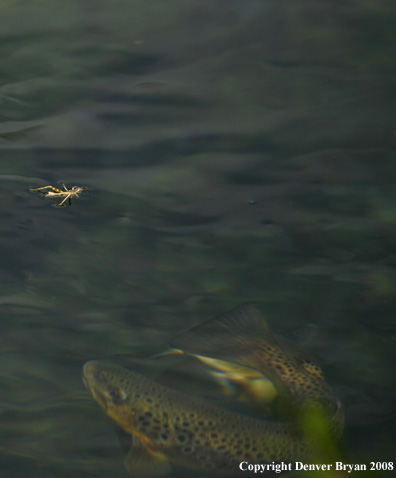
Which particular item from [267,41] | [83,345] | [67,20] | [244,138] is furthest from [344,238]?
[67,20]

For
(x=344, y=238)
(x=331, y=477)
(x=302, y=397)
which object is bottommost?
(x=331, y=477)

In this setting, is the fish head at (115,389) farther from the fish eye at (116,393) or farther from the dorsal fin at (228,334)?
the dorsal fin at (228,334)

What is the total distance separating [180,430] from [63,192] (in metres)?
1.78

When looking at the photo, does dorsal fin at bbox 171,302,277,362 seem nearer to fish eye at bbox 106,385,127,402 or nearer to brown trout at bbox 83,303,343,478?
brown trout at bbox 83,303,343,478

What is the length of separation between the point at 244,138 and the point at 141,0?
119 cm

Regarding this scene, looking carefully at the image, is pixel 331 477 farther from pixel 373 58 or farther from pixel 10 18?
pixel 10 18

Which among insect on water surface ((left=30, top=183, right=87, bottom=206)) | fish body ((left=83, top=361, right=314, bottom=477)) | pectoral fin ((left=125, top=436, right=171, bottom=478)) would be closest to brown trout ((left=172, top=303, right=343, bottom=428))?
fish body ((left=83, top=361, right=314, bottom=477))

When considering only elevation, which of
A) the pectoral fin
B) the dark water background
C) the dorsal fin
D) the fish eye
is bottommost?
A: the pectoral fin

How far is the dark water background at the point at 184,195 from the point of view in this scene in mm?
3500

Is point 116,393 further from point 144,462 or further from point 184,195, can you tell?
point 184,195

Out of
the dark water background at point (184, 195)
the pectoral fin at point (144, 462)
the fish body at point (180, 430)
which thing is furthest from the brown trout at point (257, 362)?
the pectoral fin at point (144, 462)

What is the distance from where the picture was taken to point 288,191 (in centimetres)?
359

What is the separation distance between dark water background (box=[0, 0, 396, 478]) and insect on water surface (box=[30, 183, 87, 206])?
0.19 ft

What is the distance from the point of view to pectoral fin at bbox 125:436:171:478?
3.38 metres
